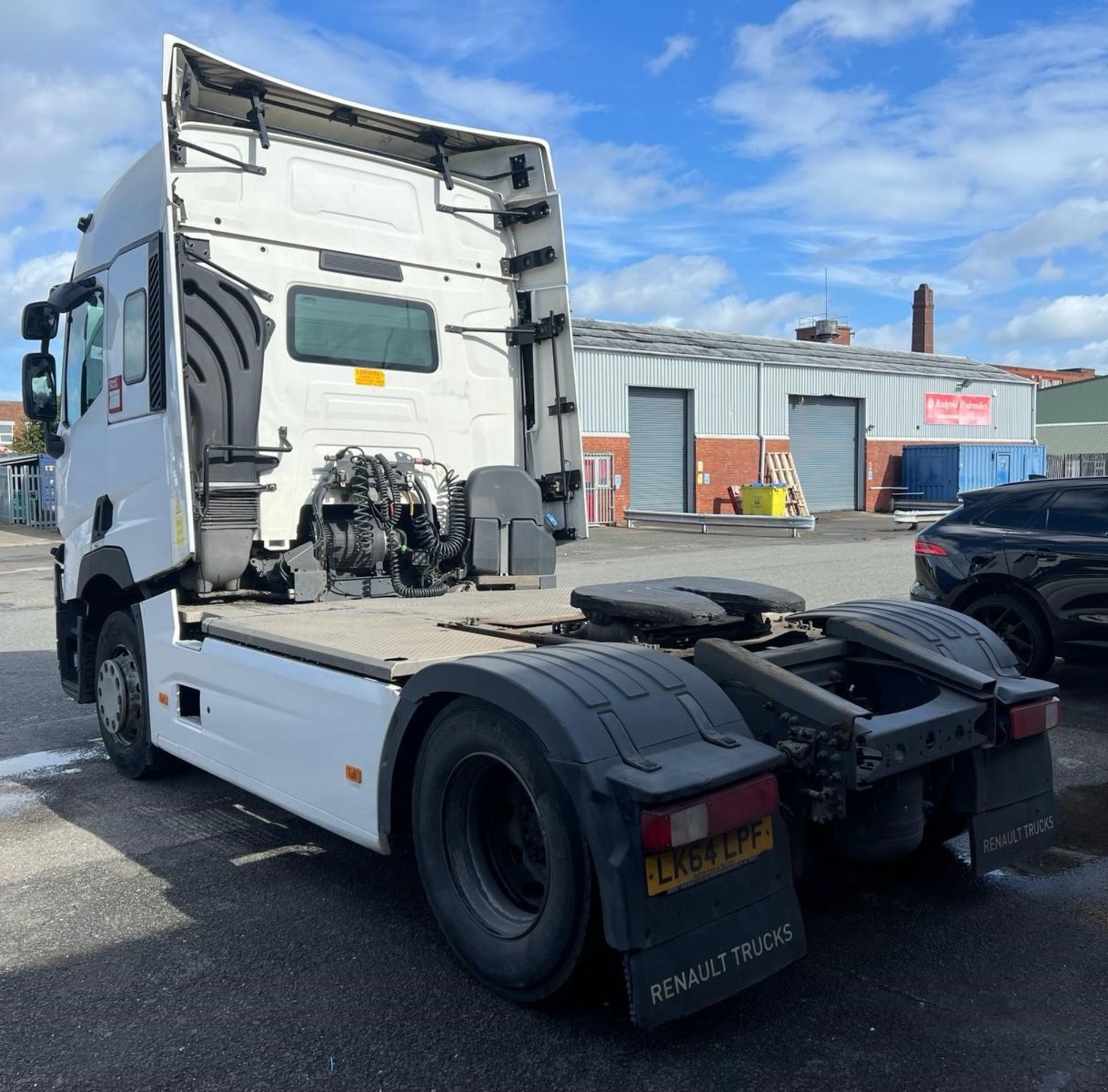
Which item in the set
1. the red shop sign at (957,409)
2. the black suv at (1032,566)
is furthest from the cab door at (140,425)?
the red shop sign at (957,409)

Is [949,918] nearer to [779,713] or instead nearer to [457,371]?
[779,713]

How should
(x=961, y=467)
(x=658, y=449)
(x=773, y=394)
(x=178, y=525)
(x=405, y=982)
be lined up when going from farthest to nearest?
(x=961, y=467), (x=773, y=394), (x=658, y=449), (x=178, y=525), (x=405, y=982)

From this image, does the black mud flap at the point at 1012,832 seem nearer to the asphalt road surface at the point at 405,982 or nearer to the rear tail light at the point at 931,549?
the asphalt road surface at the point at 405,982

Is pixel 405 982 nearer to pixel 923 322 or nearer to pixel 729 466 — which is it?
pixel 729 466

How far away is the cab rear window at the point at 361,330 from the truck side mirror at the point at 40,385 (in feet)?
5.65

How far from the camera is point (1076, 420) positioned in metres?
57.5

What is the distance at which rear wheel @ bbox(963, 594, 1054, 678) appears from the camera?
7.92 meters

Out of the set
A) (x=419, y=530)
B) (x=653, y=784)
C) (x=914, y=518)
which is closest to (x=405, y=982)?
(x=653, y=784)

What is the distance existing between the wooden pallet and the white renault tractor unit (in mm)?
28602

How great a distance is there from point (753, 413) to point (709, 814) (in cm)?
3333

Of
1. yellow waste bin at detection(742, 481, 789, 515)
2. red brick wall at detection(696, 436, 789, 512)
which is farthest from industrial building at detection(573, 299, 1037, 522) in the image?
yellow waste bin at detection(742, 481, 789, 515)

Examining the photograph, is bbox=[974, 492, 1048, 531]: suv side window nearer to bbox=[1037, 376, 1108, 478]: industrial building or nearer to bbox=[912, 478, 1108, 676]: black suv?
bbox=[912, 478, 1108, 676]: black suv

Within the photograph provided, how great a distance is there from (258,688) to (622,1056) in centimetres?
224

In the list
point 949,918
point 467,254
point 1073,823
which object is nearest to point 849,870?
point 949,918
